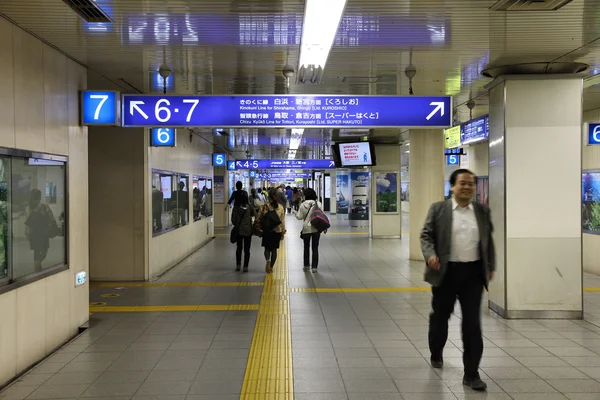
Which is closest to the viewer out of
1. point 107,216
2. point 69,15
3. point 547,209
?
point 69,15

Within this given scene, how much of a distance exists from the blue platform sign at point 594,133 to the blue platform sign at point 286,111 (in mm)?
4313

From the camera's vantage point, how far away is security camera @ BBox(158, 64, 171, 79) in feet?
19.5

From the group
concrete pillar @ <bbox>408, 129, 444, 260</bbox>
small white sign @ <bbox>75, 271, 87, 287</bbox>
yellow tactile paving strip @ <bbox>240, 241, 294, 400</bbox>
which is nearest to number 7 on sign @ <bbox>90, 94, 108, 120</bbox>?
small white sign @ <bbox>75, 271, 87, 287</bbox>

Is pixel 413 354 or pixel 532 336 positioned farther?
pixel 532 336

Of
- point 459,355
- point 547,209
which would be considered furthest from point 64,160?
point 547,209

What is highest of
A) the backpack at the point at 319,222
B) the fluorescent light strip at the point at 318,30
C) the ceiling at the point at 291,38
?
the ceiling at the point at 291,38

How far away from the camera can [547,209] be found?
5.95 meters

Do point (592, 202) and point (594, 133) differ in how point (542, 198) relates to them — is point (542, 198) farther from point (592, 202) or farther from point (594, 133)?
point (592, 202)

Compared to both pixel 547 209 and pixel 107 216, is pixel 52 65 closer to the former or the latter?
pixel 107 216

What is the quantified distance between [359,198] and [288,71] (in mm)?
14573

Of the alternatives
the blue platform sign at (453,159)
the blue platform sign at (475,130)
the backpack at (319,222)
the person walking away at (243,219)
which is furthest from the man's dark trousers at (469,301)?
the blue platform sign at (453,159)

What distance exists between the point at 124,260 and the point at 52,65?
4321mm

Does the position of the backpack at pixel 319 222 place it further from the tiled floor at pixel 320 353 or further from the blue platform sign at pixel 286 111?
the blue platform sign at pixel 286 111

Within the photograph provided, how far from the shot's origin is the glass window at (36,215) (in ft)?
14.0
